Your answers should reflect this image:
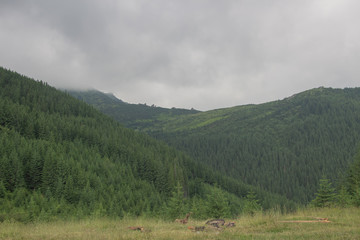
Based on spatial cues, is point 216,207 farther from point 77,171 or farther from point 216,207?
point 77,171

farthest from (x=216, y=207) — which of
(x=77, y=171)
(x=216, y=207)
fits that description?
(x=77, y=171)

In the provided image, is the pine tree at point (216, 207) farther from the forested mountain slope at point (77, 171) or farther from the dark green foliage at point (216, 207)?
the forested mountain slope at point (77, 171)

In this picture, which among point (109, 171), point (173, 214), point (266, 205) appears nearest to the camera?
point (173, 214)

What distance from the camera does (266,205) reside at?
130 meters

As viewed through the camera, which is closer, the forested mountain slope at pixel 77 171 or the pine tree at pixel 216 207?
the pine tree at pixel 216 207

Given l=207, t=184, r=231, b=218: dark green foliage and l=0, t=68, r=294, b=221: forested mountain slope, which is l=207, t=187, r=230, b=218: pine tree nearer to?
l=207, t=184, r=231, b=218: dark green foliage

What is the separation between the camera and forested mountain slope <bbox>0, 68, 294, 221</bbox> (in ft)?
165

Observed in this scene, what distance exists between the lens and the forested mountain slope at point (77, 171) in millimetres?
50259

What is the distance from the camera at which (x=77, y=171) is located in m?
70.4

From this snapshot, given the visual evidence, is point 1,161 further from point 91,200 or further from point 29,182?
point 91,200

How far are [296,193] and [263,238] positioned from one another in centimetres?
21300

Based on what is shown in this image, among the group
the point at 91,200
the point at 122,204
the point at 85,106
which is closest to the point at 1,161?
the point at 91,200

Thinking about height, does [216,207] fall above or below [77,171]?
below

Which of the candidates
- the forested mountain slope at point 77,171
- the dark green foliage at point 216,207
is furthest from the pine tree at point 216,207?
the forested mountain slope at point 77,171
